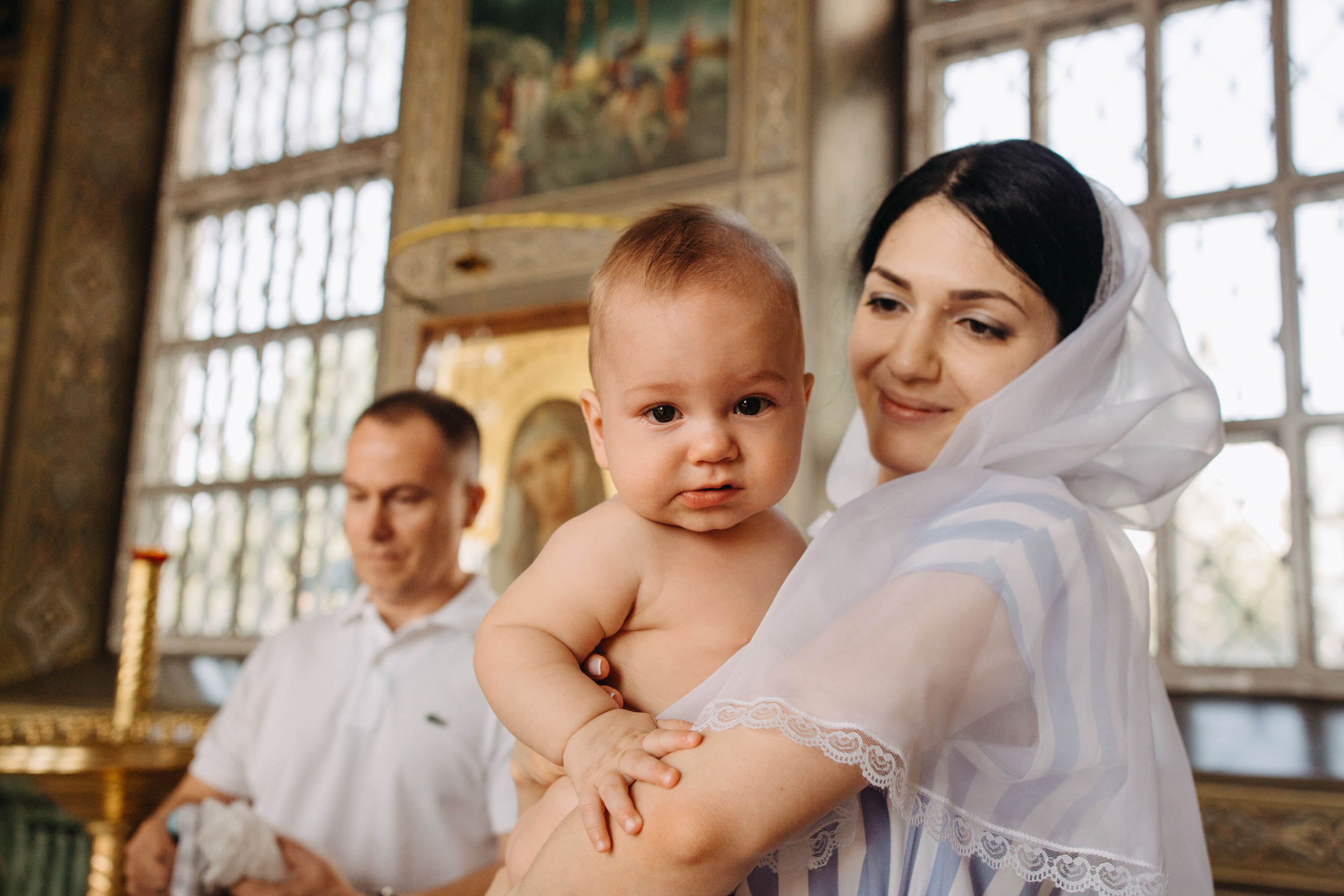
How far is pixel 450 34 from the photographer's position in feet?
22.7

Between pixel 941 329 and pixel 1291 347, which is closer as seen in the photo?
pixel 941 329

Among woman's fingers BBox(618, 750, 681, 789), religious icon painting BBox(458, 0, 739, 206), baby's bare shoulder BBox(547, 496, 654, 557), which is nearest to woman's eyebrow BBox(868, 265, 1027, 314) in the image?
baby's bare shoulder BBox(547, 496, 654, 557)

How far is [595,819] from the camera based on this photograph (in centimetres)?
99

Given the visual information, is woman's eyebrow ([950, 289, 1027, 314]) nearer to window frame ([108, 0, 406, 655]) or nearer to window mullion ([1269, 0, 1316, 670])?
window mullion ([1269, 0, 1316, 670])

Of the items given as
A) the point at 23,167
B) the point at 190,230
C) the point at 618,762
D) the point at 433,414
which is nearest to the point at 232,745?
the point at 433,414

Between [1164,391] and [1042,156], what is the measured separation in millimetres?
413

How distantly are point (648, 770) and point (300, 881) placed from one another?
1596 mm

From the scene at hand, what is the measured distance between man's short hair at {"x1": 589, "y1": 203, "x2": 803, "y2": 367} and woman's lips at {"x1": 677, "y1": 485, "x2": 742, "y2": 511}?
0.22m

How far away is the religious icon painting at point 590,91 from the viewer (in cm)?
589

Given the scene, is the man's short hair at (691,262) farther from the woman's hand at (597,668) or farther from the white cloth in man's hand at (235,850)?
the white cloth in man's hand at (235,850)

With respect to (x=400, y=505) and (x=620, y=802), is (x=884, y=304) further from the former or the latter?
(x=400, y=505)

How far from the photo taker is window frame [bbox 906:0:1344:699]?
4.49 meters

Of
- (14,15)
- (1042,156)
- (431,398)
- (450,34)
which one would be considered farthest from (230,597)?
(1042,156)

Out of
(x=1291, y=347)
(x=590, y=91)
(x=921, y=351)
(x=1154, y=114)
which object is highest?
(x=590, y=91)
